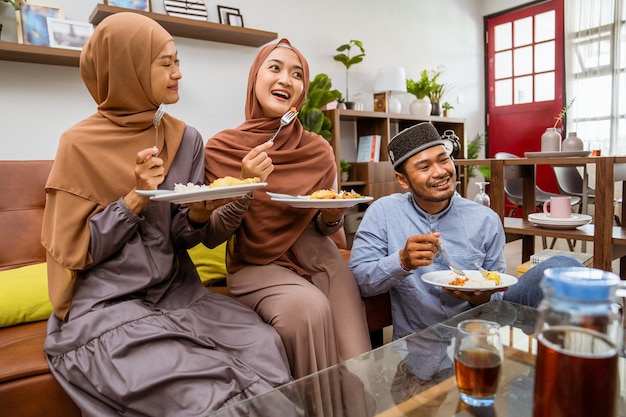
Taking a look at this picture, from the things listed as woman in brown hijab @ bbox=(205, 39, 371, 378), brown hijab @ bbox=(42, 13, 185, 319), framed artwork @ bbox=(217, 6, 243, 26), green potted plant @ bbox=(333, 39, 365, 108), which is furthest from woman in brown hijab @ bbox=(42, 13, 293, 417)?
green potted plant @ bbox=(333, 39, 365, 108)

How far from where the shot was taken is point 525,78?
564 centimetres

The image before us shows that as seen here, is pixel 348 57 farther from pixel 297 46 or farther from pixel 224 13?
pixel 224 13

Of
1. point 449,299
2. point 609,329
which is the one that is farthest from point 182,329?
point 609,329

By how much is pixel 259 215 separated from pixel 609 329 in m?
1.22

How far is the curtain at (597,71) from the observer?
4820 millimetres

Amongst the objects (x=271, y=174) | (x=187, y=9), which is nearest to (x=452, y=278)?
(x=271, y=174)

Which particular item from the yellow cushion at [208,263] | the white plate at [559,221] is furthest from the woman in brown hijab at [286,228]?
the white plate at [559,221]

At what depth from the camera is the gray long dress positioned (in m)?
1.04

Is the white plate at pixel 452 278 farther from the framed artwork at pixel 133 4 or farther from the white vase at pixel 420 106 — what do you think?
the white vase at pixel 420 106

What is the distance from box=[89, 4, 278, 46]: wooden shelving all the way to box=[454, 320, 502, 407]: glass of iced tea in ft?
9.05

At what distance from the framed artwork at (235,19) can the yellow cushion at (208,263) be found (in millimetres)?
2113

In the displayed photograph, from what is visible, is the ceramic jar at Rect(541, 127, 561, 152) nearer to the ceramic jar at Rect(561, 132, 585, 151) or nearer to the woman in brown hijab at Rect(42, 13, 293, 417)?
the ceramic jar at Rect(561, 132, 585, 151)

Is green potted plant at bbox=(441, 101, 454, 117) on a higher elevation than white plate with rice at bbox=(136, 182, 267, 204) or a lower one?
higher

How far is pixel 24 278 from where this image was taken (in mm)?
1613
